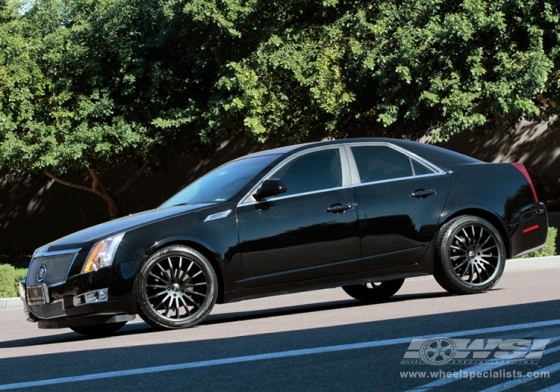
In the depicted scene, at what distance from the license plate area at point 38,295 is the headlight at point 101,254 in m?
0.48

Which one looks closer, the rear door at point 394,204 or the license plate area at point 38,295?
the license plate area at point 38,295

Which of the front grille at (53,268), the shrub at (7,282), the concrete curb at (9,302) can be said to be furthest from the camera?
the shrub at (7,282)

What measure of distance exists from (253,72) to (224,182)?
1359cm

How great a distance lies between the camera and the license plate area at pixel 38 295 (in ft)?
28.6

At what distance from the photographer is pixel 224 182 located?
9.57 m

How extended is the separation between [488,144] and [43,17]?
A: 44.6ft

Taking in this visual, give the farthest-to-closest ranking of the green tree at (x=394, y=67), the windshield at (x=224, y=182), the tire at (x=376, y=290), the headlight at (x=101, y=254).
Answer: the green tree at (x=394, y=67) → the tire at (x=376, y=290) → the windshield at (x=224, y=182) → the headlight at (x=101, y=254)

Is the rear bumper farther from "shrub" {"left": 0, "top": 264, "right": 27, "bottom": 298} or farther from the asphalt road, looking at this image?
"shrub" {"left": 0, "top": 264, "right": 27, "bottom": 298}

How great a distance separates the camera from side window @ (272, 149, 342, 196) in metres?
9.30

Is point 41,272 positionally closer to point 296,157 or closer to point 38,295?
point 38,295

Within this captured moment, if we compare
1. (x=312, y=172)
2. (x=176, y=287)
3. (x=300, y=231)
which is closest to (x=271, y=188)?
(x=300, y=231)

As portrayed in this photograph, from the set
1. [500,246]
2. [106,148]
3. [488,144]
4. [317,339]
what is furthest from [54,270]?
[488,144]

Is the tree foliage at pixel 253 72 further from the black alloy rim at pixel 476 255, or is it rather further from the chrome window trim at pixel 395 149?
the black alloy rim at pixel 476 255

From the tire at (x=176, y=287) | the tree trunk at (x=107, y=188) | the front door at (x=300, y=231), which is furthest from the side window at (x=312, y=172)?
the tree trunk at (x=107, y=188)
